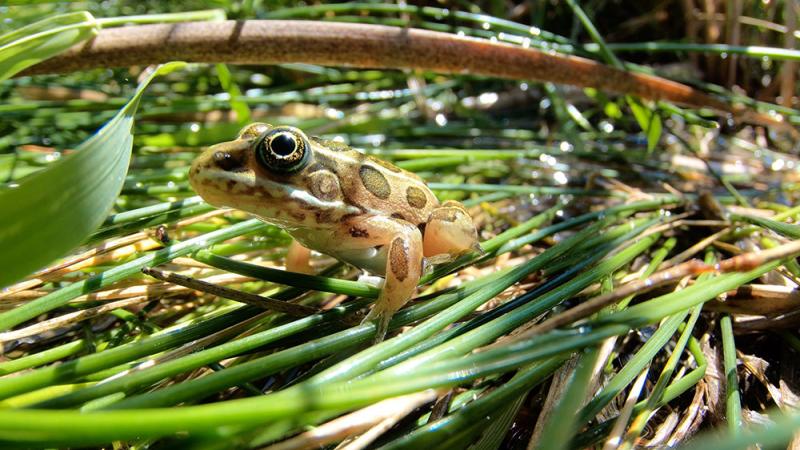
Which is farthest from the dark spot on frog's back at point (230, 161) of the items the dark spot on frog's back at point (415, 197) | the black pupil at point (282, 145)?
the dark spot on frog's back at point (415, 197)

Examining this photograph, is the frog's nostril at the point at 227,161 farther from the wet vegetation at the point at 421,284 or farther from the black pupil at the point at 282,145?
the wet vegetation at the point at 421,284

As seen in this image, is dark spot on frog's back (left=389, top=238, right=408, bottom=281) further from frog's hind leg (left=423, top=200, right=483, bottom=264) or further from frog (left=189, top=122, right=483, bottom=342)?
frog's hind leg (left=423, top=200, right=483, bottom=264)

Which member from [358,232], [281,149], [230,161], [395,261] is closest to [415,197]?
[358,232]

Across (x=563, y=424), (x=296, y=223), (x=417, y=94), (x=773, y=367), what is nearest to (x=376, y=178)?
(x=296, y=223)

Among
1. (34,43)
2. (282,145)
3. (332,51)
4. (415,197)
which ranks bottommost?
(415,197)

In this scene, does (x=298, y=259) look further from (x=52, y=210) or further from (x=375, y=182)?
(x=52, y=210)

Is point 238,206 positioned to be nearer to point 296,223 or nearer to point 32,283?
point 296,223
